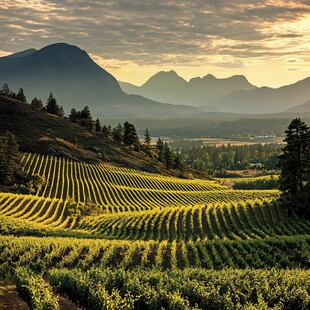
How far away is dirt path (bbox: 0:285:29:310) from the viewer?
2303cm

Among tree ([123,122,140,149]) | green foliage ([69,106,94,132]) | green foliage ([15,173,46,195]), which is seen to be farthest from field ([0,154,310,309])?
green foliage ([69,106,94,132])

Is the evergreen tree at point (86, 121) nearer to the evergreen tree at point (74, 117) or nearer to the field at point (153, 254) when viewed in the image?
the evergreen tree at point (74, 117)

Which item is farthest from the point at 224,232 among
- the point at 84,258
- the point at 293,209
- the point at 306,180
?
the point at 84,258

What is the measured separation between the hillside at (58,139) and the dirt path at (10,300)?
3409 inches

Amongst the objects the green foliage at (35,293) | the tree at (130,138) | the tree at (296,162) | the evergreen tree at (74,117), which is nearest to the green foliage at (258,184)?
the tree at (130,138)

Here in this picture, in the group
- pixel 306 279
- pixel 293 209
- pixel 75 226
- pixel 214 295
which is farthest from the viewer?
pixel 75 226

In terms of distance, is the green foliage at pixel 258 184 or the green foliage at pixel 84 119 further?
the green foliage at pixel 84 119

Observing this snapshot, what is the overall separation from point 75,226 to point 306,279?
40.0 metres

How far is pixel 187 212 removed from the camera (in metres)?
58.6

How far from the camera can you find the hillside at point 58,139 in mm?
113875

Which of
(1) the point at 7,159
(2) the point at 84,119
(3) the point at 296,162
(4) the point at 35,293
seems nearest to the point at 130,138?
(2) the point at 84,119

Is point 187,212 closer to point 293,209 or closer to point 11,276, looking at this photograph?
point 293,209

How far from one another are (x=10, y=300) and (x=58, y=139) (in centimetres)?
10078

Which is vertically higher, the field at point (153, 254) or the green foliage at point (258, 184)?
the field at point (153, 254)
